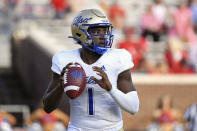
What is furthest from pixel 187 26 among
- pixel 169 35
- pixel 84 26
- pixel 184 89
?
pixel 84 26

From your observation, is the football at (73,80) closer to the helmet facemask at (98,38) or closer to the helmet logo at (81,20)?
the helmet facemask at (98,38)

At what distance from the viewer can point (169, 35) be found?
1423cm

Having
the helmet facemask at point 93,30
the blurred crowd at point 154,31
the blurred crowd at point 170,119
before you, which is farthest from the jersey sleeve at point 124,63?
the blurred crowd at point 154,31

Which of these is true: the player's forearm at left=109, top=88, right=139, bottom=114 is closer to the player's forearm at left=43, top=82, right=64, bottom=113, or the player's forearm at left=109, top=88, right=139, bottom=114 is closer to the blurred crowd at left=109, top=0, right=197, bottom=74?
the player's forearm at left=43, top=82, right=64, bottom=113

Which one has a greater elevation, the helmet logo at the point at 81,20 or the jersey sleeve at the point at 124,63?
the helmet logo at the point at 81,20

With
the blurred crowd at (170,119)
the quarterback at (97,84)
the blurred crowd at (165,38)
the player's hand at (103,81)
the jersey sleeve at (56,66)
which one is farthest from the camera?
the blurred crowd at (165,38)

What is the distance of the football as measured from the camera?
434 cm

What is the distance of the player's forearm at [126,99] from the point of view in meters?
4.30

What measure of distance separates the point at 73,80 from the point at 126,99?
0.37 m

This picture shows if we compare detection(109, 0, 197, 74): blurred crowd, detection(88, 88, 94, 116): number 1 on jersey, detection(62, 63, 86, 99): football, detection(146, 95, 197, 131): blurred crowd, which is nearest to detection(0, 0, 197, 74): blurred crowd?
detection(109, 0, 197, 74): blurred crowd

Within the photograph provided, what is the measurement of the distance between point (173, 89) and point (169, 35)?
10.5ft

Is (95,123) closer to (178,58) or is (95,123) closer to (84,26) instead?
(84,26)

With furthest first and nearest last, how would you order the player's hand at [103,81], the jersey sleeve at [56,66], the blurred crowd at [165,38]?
the blurred crowd at [165,38]
the jersey sleeve at [56,66]
the player's hand at [103,81]

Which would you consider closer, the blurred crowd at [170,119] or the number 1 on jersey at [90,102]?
the number 1 on jersey at [90,102]
